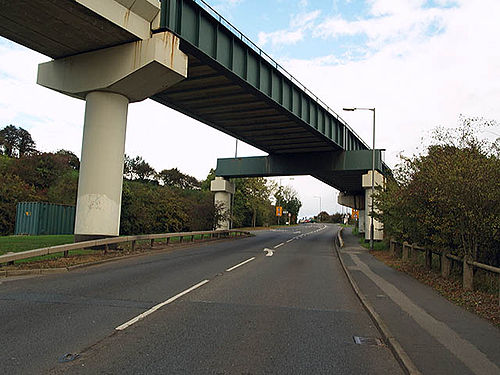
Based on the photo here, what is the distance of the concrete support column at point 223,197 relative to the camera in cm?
3891

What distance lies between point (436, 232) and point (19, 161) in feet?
168

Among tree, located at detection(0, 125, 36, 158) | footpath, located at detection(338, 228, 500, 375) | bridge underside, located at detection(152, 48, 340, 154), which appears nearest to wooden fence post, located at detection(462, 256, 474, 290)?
footpath, located at detection(338, 228, 500, 375)

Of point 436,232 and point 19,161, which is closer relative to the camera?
point 436,232

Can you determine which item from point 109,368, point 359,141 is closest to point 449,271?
point 109,368

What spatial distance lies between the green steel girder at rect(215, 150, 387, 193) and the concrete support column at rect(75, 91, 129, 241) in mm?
21580

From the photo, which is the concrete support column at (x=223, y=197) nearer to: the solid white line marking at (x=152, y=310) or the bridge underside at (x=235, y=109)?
the bridge underside at (x=235, y=109)

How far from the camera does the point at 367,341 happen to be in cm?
645

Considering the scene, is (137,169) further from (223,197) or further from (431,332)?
(431,332)

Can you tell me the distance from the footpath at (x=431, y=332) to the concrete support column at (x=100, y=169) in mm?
10993

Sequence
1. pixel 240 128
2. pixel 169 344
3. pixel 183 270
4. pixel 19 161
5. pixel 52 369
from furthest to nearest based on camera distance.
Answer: pixel 19 161 → pixel 240 128 → pixel 183 270 → pixel 169 344 → pixel 52 369

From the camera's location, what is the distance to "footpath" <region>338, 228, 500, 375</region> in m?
5.24

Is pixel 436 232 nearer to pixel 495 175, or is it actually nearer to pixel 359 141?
pixel 495 175

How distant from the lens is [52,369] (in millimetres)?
4723

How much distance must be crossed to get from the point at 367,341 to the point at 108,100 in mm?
15328
